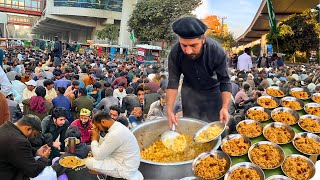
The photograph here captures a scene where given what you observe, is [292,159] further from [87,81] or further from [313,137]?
[87,81]

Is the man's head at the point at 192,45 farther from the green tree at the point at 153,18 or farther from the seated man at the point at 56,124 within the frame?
the green tree at the point at 153,18

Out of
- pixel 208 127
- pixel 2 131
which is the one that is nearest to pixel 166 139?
pixel 208 127

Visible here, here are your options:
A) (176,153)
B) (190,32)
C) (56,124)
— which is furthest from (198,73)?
(56,124)

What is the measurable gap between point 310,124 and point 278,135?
0.43 metres

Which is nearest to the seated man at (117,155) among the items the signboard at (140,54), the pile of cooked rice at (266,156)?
the pile of cooked rice at (266,156)

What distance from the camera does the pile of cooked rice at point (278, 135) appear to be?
262 cm

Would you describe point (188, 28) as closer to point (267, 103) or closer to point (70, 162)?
point (267, 103)

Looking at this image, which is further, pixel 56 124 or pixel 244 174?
pixel 56 124

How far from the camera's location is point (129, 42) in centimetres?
4028

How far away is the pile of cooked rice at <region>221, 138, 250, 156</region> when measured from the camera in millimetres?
2448

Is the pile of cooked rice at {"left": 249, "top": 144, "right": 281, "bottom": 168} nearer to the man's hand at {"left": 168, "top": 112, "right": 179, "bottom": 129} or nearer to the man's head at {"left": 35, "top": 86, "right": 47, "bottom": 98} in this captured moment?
the man's hand at {"left": 168, "top": 112, "right": 179, "bottom": 129}

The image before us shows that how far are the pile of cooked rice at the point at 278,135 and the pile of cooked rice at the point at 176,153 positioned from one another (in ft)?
1.75

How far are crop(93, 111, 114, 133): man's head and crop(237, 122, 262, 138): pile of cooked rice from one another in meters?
1.32

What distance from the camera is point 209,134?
2.58 meters
